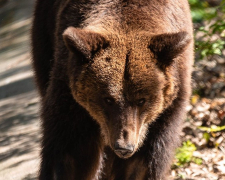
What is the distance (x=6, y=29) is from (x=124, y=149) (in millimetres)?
8722

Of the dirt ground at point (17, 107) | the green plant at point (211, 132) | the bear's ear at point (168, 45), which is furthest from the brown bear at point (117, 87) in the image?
the green plant at point (211, 132)

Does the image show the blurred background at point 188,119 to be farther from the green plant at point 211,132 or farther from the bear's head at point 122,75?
the bear's head at point 122,75

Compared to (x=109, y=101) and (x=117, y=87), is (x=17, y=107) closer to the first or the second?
(x=109, y=101)

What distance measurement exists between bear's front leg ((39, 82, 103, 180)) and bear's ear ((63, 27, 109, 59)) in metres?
0.57

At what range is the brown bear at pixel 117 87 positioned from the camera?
15.2 feet

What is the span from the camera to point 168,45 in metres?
4.65

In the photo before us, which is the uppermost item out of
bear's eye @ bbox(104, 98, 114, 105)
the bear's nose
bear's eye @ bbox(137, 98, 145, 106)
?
bear's eye @ bbox(104, 98, 114, 105)

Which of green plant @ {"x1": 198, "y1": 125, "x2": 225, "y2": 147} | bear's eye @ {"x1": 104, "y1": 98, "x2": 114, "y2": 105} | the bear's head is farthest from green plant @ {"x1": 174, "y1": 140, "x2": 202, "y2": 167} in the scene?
bear's eye @ {"x1": 104, "y1": 98, "x2": 114, "y2": 105}

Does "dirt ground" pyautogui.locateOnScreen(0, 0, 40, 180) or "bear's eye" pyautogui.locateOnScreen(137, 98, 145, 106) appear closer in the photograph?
"bear's eye" pyautogui.locateOnScreen(137, 98, 145, 106)

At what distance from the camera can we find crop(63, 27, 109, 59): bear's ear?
4.45m

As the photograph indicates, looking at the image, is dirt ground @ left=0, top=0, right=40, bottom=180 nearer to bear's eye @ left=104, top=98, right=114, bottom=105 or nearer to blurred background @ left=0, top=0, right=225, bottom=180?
blurred background @ left=0, top=0, right=225, bottom=180

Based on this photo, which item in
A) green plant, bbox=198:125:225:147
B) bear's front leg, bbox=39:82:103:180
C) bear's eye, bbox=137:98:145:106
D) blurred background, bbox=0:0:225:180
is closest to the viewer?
bear's eye, bbox=137:98:145:106

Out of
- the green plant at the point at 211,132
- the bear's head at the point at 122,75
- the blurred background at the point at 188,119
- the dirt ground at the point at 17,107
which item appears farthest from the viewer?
the green plant at the point at 211,132

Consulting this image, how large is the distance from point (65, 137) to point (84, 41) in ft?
3.46
